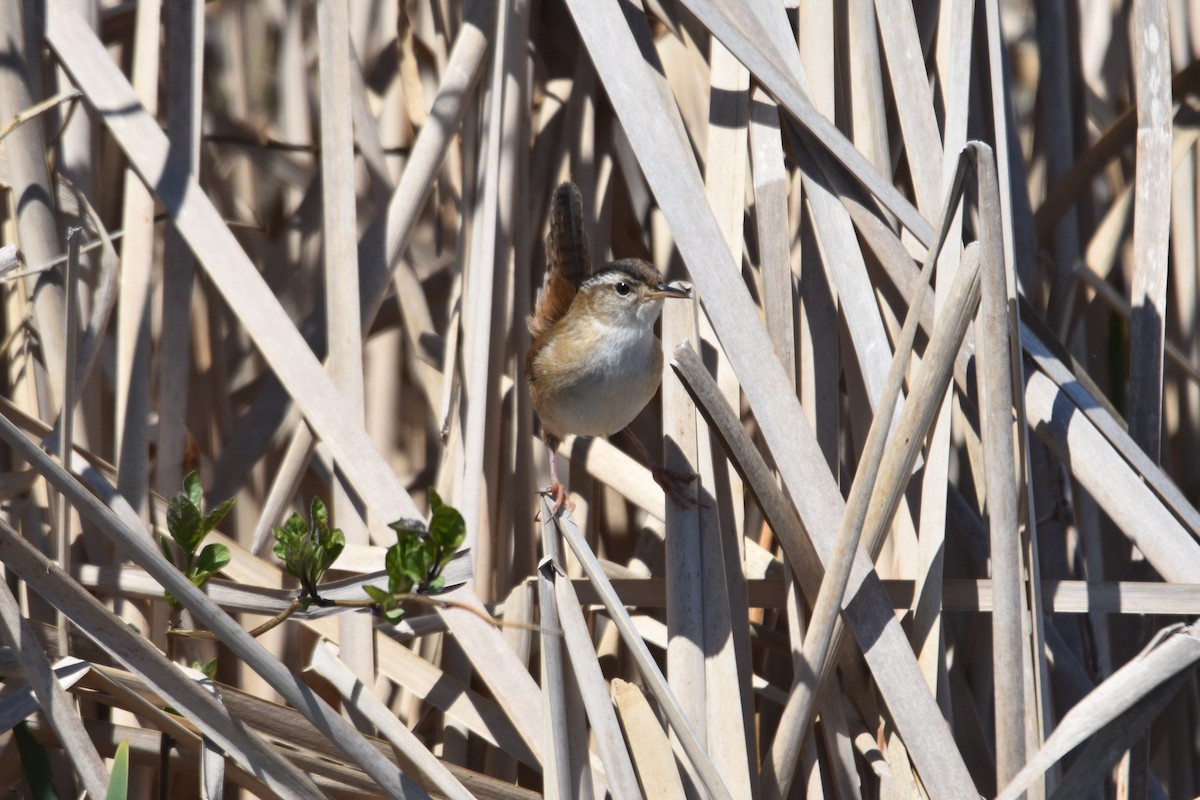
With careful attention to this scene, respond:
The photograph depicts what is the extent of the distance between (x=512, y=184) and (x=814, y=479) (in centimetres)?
106

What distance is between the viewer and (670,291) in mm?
2193

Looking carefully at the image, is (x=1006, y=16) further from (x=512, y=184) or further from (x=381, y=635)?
(x=381, y=635)

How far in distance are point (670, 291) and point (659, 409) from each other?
53 cm

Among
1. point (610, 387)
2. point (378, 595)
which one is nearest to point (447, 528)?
point (378, 595)

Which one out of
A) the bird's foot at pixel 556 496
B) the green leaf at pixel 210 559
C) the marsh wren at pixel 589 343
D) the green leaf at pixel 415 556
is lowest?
the bird's foot at pixel 556 496

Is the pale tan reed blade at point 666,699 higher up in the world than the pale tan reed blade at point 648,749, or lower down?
higher up

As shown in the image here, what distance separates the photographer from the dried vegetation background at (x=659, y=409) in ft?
5.18

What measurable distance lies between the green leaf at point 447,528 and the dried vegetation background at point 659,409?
208mm

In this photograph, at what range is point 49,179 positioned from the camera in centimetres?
205

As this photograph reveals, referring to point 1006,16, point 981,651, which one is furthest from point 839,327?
point 1006,16

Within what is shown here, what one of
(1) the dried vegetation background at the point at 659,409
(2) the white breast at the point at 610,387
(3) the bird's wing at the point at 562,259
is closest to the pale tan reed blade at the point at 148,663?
(1) the dried vegetation background at the point at 659,409

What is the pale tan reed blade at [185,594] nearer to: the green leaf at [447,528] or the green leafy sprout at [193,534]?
the green leafy sprout at [193,534]

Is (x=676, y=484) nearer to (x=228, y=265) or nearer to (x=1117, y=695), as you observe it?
(x=1117, y=695)

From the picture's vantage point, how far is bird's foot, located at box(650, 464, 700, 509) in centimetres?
187
